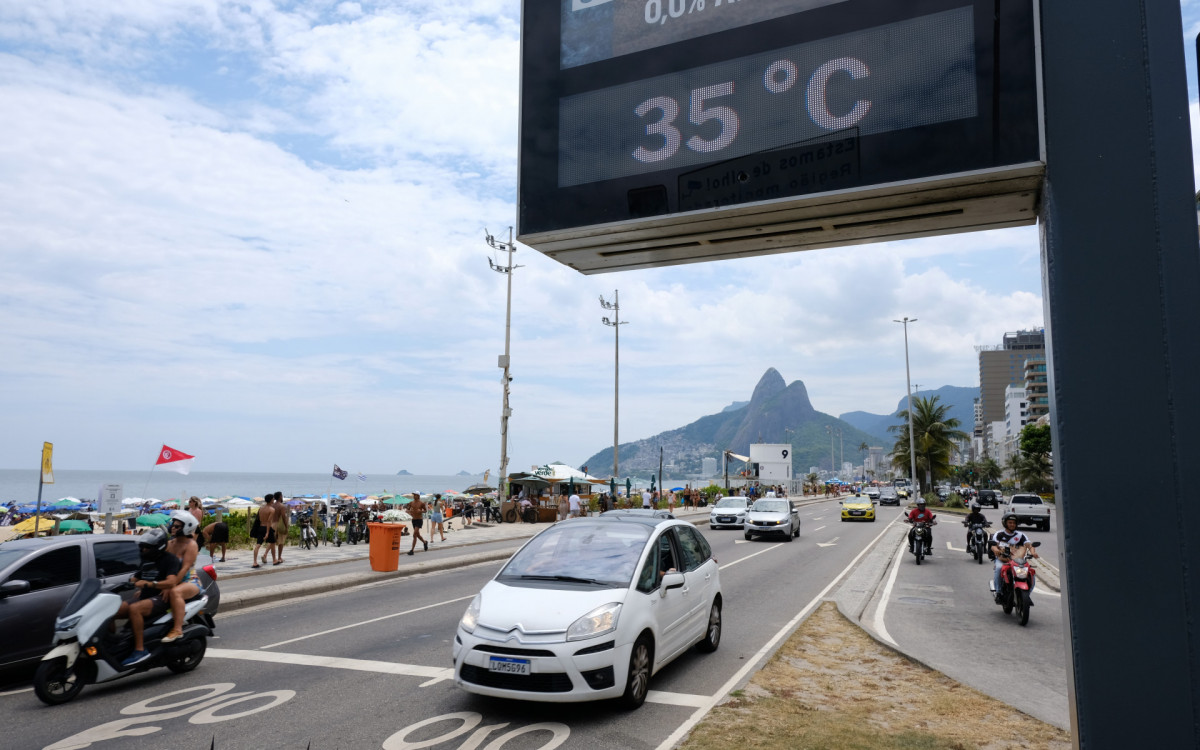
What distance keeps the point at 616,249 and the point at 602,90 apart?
1.03m

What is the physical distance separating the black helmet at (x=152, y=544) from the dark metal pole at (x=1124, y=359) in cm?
824

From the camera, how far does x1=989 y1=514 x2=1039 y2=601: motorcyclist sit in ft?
39.1

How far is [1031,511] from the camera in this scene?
112 ft

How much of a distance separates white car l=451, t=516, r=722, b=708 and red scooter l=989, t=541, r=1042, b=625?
6.17 meters

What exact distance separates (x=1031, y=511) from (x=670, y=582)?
108 feet

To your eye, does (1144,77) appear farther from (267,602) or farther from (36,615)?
(267,602)

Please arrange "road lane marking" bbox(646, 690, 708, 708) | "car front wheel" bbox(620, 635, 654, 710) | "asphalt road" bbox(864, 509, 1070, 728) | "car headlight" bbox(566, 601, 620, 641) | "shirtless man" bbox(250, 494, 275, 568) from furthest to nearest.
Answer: "shirtless man" bbox(250, 494, 275, 568) → "asphalt road" bbox(864, 509, 1070, 728) → "road lane marking" bbox(646, 690, 708, 708) → "car front wheel" bbox(620, 635, 654, 710) → "car headlight" bbox(566, 601, 620, 641)

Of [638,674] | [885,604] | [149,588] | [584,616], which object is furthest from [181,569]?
[885,604]

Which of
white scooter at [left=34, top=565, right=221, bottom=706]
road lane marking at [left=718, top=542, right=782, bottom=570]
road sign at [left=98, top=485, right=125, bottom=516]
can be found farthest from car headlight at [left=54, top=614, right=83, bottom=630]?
road lane marking at [left=718, top=542, right=782, bottom=570]

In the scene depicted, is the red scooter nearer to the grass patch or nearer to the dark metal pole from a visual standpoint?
the grass patch

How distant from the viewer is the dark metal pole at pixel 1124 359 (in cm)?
341

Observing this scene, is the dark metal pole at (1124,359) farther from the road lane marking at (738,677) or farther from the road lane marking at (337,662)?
the road lane marking at (337,662)

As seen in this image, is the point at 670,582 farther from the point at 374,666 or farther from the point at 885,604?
the point at 885,604

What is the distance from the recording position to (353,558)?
20469 mm
